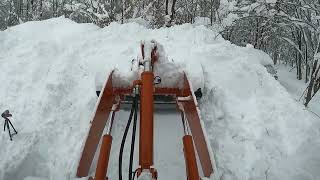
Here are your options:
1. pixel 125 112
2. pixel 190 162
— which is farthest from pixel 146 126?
pixel 125 112

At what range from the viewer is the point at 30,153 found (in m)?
4.69

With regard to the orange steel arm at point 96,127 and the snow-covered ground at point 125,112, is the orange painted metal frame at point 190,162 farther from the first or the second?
the orange steel arm at point 96,127

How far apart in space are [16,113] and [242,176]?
3323mm

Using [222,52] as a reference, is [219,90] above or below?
below

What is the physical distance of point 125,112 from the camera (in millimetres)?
5547

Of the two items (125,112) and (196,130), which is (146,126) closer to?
(196,130)

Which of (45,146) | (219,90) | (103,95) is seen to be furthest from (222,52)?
(45,146)

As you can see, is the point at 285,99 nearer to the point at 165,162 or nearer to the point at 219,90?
the point at 219,90

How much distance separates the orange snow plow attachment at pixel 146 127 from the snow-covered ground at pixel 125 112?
10.2 inches

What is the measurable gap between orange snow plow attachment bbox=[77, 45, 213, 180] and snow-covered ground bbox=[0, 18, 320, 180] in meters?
0.26

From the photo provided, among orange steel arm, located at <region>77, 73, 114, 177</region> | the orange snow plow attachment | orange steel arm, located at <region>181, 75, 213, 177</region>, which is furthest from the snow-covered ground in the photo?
orange steel arm, located at <region>181, 75, 213, 177</region>

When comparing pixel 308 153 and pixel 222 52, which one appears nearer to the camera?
pixel 308 153

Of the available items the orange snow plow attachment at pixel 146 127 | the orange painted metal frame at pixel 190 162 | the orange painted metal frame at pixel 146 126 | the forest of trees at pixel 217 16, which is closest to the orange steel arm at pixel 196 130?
the orange snow plow attachment at pixel 146 127

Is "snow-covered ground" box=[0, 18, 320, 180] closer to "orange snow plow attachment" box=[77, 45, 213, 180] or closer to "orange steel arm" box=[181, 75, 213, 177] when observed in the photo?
"orange snow plow attachment" box=[77, 45, 213, 180]
